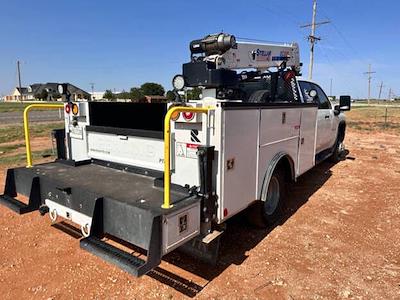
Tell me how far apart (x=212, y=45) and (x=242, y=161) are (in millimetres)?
2212

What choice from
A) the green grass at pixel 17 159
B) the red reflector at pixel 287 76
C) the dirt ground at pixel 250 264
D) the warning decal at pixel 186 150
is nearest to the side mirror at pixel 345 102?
the red reflector at pixel 287 76

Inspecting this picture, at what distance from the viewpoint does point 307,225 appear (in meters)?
4.57

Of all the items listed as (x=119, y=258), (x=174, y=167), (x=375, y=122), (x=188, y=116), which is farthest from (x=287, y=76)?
(x=375, y=122)

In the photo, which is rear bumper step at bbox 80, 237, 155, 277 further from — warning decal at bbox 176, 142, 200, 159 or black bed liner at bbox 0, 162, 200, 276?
warning decal at bbox 176, 142, 200, 159

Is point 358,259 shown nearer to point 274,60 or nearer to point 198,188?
point 198,188

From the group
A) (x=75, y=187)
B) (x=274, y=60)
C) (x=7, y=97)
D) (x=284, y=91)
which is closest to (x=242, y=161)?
(x=75, y=187)

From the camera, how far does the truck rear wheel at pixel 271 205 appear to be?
408cm

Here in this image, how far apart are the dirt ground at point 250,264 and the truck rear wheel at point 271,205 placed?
0.53 ft

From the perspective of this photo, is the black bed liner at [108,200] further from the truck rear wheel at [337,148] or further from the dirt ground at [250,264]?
the truck rear wheel at [337,148]

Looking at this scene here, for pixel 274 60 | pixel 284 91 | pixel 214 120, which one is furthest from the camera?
pixel 274 60

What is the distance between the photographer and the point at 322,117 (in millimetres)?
6527

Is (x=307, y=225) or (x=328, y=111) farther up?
(x=328, y=111)

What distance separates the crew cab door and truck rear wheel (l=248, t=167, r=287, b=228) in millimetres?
2169

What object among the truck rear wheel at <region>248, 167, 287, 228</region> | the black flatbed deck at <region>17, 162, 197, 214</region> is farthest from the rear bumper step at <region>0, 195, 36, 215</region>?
the truck rear wheel at <region>248, 167, 287, 228</region>
